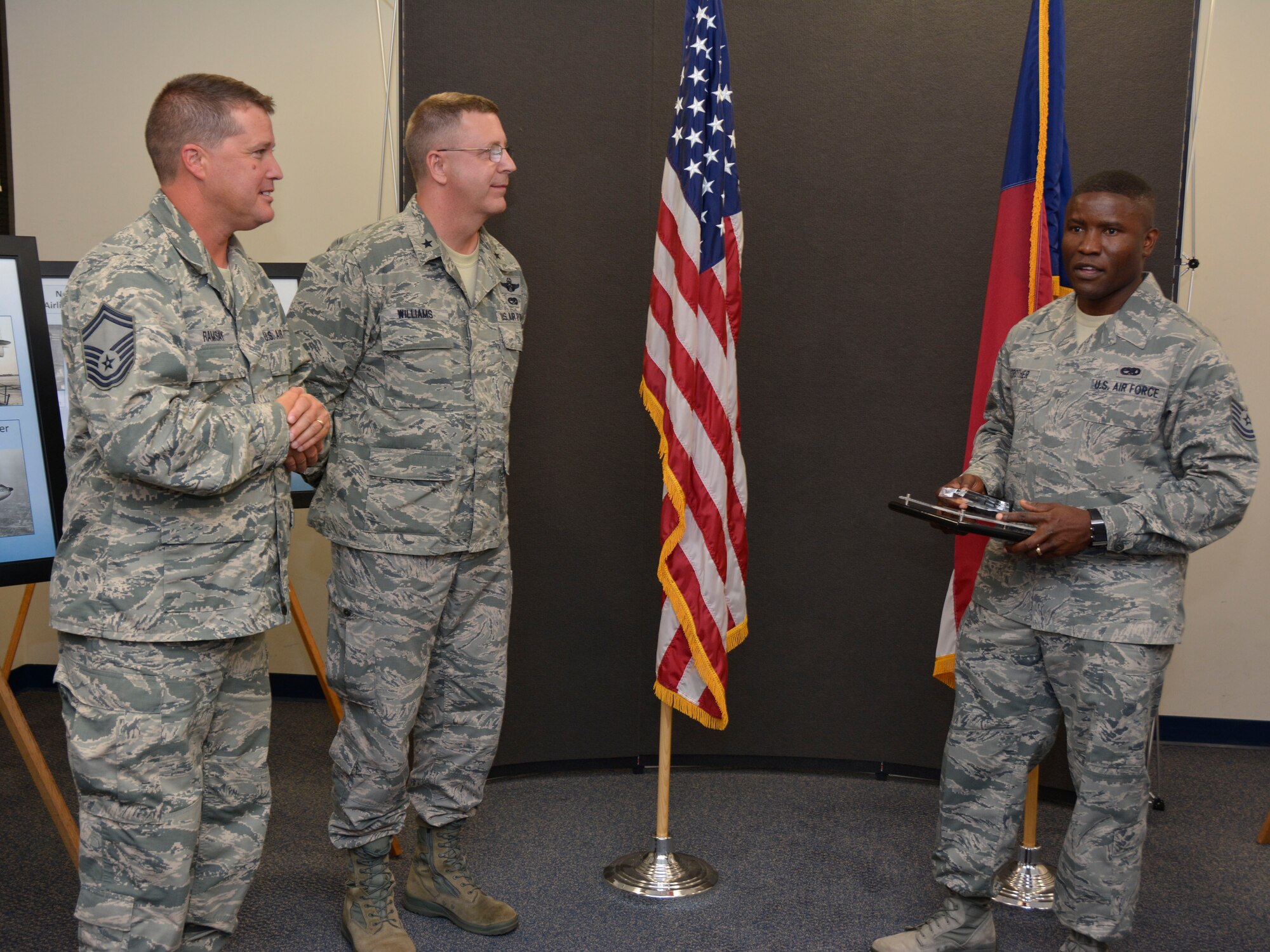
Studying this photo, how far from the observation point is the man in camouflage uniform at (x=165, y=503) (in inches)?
71.1

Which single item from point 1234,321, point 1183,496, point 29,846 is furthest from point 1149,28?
point 29,846

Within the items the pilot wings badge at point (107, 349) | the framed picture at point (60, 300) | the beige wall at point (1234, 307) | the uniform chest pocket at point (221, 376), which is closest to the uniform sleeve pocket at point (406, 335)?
the framed picture at point (60, 300)

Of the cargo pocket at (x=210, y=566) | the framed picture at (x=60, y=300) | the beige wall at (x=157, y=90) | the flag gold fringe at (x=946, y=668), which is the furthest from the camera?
the beige wall at (x=157, y=90)

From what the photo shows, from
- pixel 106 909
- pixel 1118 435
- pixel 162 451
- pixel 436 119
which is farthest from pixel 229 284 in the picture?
pixel 1118 435

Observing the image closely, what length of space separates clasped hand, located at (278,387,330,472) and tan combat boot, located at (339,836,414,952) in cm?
98

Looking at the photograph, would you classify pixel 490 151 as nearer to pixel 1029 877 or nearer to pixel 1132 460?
pixel 1132 460

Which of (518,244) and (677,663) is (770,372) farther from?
(677,663)

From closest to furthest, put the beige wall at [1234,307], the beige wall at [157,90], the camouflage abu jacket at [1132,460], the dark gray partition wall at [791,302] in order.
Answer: the camouflage abu jacket at [1132,460] → the dark gray partition wall at [791,302] → the beige wall at [1234,307] → the beige wall at [157,90]

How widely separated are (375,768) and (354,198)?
252cm

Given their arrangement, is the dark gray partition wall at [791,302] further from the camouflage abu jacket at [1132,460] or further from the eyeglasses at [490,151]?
the camouflage abu jacket at [1132,460]

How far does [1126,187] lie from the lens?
2.23 metres

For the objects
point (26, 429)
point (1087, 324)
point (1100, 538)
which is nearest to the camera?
point (1100, 538)

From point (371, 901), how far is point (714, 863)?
3.14 ft

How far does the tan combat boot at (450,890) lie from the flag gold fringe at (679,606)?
64 centimetres
